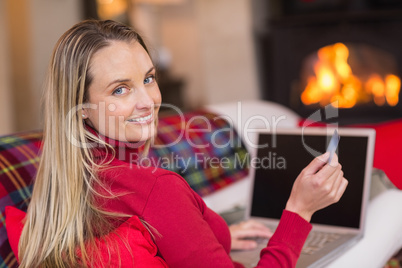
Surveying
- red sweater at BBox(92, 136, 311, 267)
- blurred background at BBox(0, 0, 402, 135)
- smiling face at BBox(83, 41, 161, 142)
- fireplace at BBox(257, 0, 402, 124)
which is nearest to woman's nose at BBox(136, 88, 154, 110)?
smiling face at BBox(83, 41, 161, 142)

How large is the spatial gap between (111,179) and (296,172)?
0.51 metres

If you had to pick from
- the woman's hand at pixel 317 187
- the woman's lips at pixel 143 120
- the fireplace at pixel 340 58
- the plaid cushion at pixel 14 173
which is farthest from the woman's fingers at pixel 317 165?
the fireplace at pixel 340 58

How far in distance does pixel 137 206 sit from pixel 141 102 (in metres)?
0.19

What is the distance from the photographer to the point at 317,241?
1.21 m

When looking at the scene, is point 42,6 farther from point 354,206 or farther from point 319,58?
point 354,206

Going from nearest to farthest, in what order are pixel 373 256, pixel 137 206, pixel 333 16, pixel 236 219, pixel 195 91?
pixel 137 206 < pixel 373 256 < pixel 236 219 < pixel 333 16 < pixel 195 91

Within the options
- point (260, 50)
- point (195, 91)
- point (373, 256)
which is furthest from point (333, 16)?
point (373, 256)

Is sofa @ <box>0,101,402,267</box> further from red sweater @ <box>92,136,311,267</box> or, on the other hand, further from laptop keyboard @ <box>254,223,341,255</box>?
red sweater @ <box>92,136,311,267</box>

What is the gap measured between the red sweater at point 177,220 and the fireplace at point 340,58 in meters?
2.59

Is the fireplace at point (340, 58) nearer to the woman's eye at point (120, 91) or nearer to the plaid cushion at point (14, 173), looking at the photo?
the plaid cushion at point (14, 173)

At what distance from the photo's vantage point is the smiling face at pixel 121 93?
91 cm

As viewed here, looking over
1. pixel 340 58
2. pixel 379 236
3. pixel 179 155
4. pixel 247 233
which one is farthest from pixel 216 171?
pixel 340 58

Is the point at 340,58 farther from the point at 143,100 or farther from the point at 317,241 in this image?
the point at 143,100

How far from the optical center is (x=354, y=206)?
1218 millimetres
